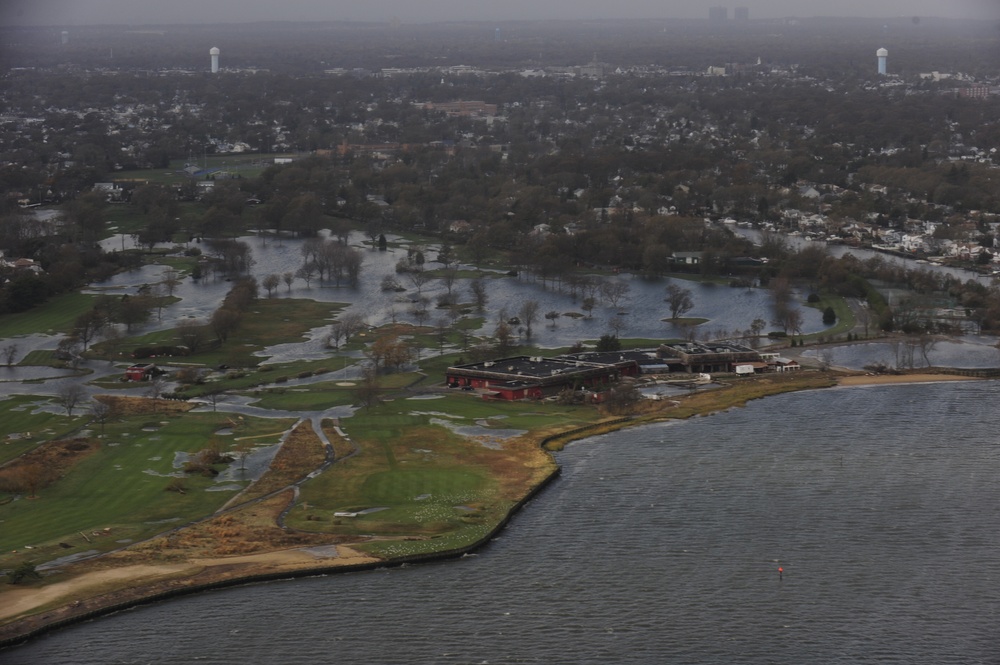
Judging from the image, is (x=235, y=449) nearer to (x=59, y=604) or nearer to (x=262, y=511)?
(x=262, y=511)

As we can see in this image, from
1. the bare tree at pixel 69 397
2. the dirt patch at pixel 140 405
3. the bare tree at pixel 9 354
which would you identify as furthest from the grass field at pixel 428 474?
the bare tree at pixel 9 354

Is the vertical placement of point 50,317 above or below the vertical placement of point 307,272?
below

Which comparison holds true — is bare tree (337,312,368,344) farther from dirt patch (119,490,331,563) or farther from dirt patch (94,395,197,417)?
dirt patch (119,490,331,563)

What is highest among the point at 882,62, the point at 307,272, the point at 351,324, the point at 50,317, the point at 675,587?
the point at 882,62

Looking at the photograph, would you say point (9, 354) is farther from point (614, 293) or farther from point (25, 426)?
point (614, 293)

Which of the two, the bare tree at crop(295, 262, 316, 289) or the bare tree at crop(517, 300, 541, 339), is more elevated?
the bare tree at crop(517, 300, 541, 339)

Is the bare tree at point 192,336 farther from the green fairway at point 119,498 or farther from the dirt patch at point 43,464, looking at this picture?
the dirt patch at point 43,464

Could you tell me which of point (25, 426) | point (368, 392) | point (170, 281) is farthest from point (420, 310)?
point (25, 426)

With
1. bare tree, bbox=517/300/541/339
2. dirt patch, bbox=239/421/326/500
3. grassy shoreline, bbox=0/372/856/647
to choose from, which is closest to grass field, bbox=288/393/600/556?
grassy shoreline, bbox=0/372/856/647

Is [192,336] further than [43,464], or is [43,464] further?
[192,336]
